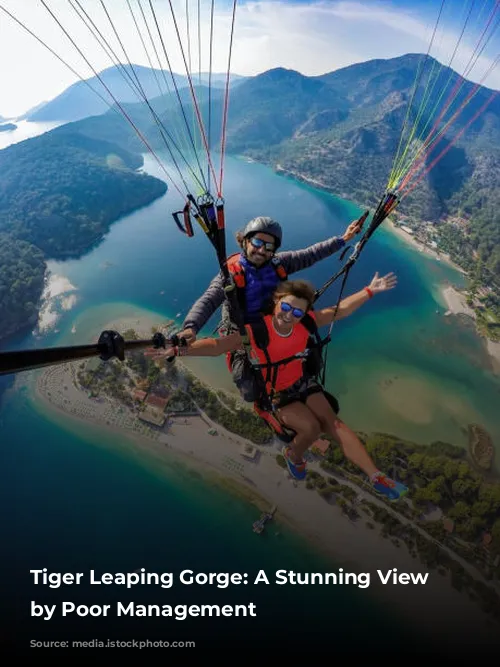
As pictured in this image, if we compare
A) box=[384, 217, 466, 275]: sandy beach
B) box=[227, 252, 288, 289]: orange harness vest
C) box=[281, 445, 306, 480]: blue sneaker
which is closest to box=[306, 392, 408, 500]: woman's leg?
box=[281, 445, 306, 480]: blue sneaker

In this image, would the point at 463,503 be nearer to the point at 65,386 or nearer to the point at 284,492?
the point at 284,492

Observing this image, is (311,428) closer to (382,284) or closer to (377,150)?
(382,284)

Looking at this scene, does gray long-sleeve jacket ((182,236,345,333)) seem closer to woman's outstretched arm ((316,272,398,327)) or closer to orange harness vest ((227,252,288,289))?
orange harness vest ((227,252,288,289))

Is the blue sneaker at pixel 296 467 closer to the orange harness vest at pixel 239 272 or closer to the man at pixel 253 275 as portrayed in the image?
the man at pixel 253 275

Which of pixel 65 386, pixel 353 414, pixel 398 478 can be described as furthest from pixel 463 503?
pixel 65 386

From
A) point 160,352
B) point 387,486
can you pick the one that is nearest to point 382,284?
point 387,486

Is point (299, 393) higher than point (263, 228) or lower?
lower

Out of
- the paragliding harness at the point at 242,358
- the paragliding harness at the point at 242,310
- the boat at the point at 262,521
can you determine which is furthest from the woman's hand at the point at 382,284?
the boat at the point at 262,521
